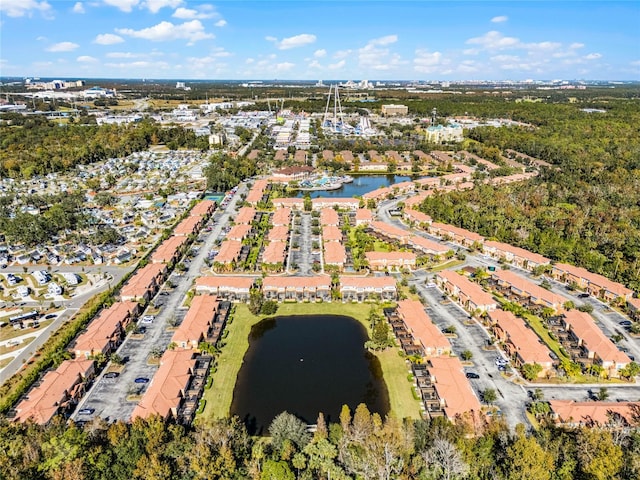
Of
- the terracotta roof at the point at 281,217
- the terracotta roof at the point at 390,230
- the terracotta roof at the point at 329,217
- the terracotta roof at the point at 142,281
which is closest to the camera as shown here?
A: the terracotta roof at the point at 142,281

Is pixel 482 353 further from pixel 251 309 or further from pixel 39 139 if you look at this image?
pixel 39 139

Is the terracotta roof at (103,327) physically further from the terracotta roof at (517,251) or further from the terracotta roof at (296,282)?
the terracotta roof at (517,251)

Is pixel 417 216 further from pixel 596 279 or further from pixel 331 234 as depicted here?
pixel 596 279

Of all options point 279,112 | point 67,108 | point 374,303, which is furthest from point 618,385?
point 67,108

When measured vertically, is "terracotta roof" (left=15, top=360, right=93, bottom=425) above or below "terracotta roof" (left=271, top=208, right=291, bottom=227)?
below

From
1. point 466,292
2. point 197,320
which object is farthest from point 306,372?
point 466,292

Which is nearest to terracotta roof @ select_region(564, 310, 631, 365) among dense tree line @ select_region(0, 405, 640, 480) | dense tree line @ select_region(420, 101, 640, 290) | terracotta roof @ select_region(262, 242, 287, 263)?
dense tree line @ select_region(0, 405, 640, 480)

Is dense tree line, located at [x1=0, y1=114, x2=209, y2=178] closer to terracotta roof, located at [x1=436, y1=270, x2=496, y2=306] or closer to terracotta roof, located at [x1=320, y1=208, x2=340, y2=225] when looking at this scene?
terracotta roof, located at [x1=320, y1=208, x2=340, y2=225]

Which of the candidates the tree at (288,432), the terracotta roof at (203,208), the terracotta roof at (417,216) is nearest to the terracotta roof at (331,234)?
the terracotta roof at (417,216)
